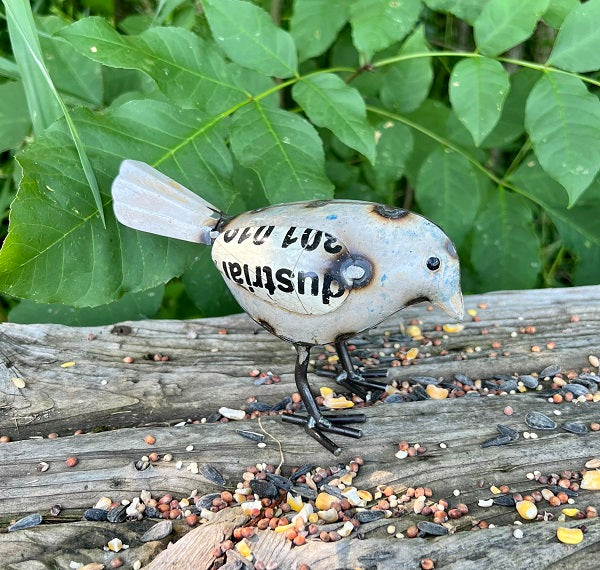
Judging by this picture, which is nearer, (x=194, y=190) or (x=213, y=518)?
(x=213, y=518)

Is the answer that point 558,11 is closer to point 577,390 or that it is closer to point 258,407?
point 577,390

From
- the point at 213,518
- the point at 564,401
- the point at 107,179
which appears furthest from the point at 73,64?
the point at 564,401

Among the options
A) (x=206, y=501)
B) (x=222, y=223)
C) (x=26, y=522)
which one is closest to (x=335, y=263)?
(x=222, y=223)

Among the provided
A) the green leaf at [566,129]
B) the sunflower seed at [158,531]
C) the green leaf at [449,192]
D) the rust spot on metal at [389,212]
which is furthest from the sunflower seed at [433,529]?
the green leaf at [449,192]

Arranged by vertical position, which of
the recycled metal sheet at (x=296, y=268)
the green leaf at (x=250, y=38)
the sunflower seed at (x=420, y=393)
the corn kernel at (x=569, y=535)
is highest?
Answer: the green leaf at (x=250, y=38)

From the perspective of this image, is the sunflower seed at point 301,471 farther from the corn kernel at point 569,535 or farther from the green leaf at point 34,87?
the green leaf at point 34,87

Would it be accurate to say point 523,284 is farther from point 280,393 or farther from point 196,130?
point 196,130
